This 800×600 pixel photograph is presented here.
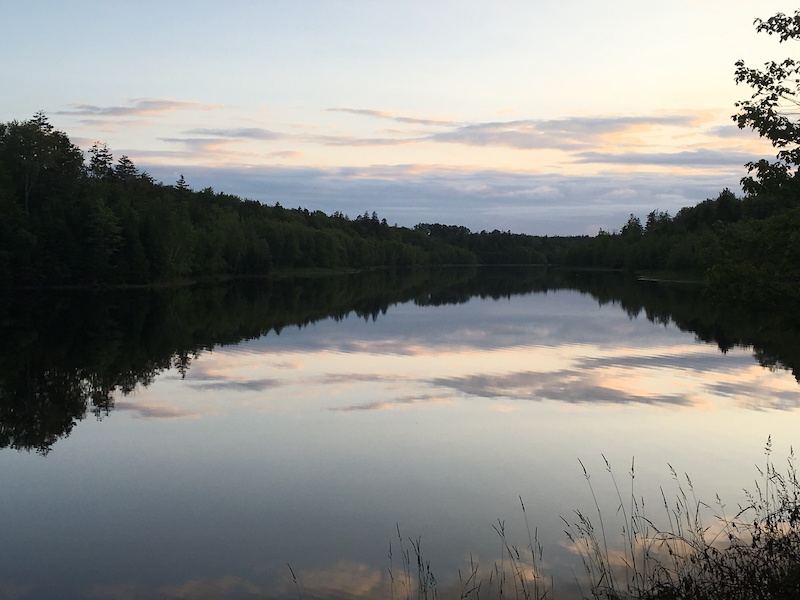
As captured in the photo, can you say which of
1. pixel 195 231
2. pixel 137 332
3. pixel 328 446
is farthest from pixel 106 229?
pixel 328 446

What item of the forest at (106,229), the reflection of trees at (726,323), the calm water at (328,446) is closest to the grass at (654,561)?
the calm water at (328,446)

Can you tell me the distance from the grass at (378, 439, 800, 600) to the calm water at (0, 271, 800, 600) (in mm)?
289

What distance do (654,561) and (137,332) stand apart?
1391 inches

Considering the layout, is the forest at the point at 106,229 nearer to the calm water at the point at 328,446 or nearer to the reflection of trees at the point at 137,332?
the reflection of trees at the point at 137,332

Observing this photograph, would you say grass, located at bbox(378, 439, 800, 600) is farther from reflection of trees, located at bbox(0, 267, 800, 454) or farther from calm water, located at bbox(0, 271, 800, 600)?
reflection of trees, located at bbox(0, 267, 800, 454)

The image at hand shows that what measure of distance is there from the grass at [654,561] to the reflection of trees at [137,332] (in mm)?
3526

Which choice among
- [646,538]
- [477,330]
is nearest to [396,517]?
[646,538]

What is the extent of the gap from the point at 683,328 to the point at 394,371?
25700 mm

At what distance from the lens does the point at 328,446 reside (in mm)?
17906

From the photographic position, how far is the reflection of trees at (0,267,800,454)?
73.7 ft

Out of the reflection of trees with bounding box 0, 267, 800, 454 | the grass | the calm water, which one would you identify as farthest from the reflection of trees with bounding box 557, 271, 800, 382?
the grass

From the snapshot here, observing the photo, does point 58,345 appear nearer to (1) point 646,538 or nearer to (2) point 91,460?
(2) point 91,460

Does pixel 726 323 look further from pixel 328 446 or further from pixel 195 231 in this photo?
pixel 195 231

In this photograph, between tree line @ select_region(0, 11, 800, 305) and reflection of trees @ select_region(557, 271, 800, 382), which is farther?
reflection of trees @ select_region(557, 271, 800, 382)
